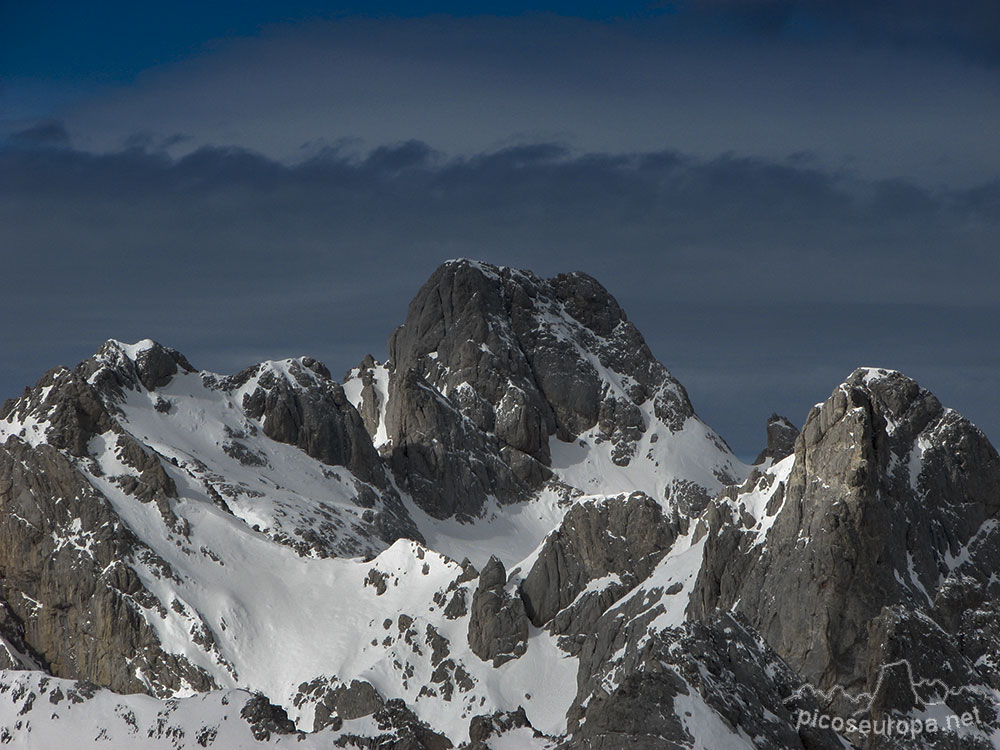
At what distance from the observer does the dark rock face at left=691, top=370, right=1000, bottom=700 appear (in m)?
150

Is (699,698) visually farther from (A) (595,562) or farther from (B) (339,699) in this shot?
(A) (595,562)

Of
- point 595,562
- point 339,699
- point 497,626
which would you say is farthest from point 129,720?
point 595,562

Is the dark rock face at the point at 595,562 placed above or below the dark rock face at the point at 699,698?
below

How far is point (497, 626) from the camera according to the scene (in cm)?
19512

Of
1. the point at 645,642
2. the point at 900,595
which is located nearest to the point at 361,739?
the point at 645,642

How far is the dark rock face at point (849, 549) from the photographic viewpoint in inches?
5925

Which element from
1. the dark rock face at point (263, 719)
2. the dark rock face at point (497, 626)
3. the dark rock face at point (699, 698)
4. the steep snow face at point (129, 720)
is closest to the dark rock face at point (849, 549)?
the dark rock face at point (497, 626)

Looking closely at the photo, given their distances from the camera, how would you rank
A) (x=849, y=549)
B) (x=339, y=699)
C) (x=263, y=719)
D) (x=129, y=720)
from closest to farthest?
(x=263, y=719) → (x=129, y=720) → (x=849, y=549) → (x=339, y=699)

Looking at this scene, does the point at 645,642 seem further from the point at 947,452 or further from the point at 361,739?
the point at 947,452

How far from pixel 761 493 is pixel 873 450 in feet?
52.7

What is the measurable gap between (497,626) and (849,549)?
5072cm

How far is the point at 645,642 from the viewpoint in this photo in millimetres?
148875

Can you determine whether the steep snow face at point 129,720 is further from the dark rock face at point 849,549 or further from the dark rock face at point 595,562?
the dark rock face at point 595,562

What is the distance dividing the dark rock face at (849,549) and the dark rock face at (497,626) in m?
25.4
